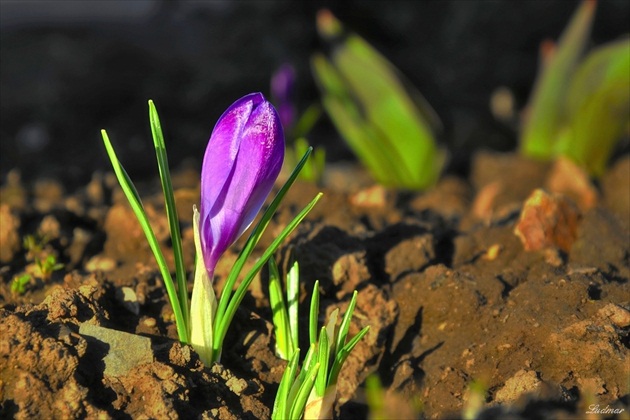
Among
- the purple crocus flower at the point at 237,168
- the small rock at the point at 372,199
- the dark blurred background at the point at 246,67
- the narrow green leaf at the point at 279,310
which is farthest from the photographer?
the dark blurred background at the point at 246,67

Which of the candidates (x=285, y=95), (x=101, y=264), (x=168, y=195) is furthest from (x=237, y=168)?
(x=285, y=95)

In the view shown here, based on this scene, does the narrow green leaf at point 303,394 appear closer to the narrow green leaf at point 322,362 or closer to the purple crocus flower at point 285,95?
the narrow green leaf at point 322,362

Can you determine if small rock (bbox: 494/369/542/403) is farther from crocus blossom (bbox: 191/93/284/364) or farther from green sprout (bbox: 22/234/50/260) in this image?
green sprout (bbox: 22/234/50/260)

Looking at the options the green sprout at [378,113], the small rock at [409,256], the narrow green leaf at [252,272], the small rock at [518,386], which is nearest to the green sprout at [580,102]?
the green sprout at [378,113]

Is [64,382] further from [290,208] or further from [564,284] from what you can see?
[290,208]

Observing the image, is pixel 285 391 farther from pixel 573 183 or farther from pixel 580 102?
pixel 580 102
